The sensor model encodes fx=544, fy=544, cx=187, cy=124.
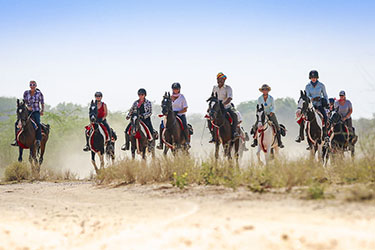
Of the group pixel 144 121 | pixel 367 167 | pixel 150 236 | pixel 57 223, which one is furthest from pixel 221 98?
pixel 150 236

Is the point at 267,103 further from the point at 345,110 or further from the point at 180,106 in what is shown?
the point at 345,110

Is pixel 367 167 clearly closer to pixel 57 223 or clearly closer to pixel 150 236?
pixel 150 236

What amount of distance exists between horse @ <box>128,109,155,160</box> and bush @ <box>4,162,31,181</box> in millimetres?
4547

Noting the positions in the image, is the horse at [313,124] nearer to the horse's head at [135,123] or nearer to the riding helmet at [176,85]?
the riding helmet at [176,85]

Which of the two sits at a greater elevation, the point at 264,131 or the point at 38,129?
the point at 38,129

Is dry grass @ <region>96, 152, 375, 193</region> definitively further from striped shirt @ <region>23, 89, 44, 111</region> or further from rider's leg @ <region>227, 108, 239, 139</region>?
striped shirt @ <region>23, 89, 44, 111</region>

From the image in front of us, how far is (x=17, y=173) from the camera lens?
2016 cm

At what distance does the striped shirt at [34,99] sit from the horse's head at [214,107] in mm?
7320

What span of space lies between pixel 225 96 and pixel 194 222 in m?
9.23

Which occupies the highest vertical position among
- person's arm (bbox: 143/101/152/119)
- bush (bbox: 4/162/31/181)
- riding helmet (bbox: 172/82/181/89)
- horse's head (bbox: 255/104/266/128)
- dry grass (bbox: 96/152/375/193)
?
riding helmet (bbox: 172/82/181/89)

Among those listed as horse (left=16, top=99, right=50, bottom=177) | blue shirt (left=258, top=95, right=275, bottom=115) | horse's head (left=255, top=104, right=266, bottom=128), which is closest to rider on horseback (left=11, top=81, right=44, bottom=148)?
horse (left=16, top=99, right=50, bottom=177)

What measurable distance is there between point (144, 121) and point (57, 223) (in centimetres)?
954

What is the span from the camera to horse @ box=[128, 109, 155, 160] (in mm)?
18078

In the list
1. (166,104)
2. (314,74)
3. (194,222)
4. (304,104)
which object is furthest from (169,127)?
(194,222)
